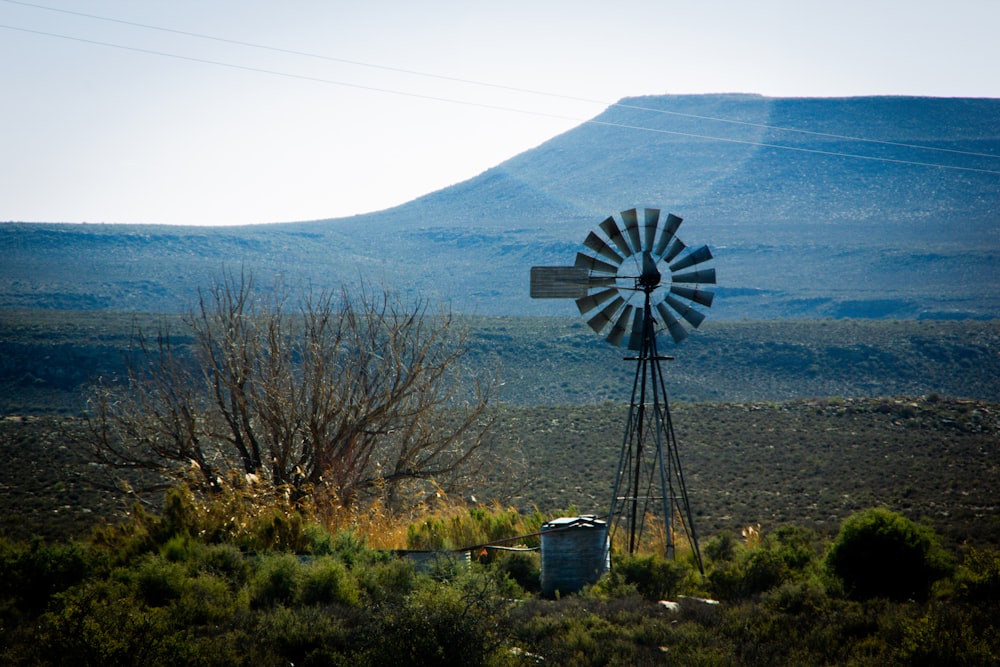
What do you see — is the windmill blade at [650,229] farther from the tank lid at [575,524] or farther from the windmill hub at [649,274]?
the tank lid at [575,524]

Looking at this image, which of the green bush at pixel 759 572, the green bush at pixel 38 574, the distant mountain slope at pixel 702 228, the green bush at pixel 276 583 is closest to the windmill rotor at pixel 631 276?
the green bush at pixel 759 572

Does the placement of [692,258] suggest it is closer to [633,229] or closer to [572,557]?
[633,229]

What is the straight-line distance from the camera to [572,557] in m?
9.10

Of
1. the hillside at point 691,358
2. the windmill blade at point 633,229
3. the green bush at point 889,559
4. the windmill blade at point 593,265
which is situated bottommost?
the hillside at point 691,358

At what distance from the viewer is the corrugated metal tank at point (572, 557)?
29.8 feet

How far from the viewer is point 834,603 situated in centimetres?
766

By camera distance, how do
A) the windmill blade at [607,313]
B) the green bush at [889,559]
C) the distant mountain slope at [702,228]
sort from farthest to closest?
the distant mountain slope at [702,228] < the windmill blade at [607,313] < the green bush at [889,559]

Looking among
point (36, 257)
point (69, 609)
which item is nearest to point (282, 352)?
point (69, 609)

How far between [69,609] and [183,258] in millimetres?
104730

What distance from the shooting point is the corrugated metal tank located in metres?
9.07

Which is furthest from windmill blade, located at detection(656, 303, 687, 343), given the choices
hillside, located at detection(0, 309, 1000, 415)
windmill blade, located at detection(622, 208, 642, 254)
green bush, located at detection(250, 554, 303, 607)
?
hillside, located at detection(0, 309, 1000, 415)

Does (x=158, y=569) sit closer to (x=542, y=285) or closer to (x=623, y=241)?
(x=542, y=285)

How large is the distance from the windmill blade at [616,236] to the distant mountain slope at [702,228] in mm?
63413

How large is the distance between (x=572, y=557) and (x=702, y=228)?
10813 cm
